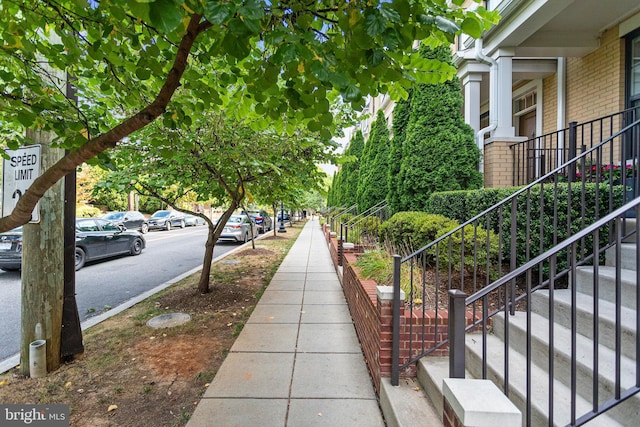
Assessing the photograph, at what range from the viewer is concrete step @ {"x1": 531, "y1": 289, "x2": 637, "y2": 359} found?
2.13 m

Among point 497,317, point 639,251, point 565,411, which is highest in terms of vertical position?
point 639,251

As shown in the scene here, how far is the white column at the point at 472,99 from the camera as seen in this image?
7.27 m

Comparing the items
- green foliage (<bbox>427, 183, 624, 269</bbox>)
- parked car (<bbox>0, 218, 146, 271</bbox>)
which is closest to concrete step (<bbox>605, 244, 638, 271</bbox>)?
green foliage (<bbox>427, 183, 624, 269</bbox>)

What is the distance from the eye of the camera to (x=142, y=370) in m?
3.35

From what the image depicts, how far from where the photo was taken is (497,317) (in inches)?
117

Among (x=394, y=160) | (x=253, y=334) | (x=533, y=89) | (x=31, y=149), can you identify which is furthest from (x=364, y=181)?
(x=31, y=149)

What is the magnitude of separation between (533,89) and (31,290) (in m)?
10.4

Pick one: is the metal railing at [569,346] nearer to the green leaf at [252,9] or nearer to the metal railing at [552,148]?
the green leaf at [252,9]

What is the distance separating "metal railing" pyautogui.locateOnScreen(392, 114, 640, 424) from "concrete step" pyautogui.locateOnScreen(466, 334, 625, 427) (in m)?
0.30

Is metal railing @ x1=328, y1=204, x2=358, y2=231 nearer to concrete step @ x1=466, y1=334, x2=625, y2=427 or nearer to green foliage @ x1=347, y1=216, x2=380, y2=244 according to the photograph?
green foliage @ x1=347, y1=216, x2=380, y2=244

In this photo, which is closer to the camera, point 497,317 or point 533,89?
point 497,317

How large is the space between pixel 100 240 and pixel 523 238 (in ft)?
34.7

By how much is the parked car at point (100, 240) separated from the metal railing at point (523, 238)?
8890mm

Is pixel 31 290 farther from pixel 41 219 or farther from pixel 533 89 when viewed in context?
pixel 533 89
